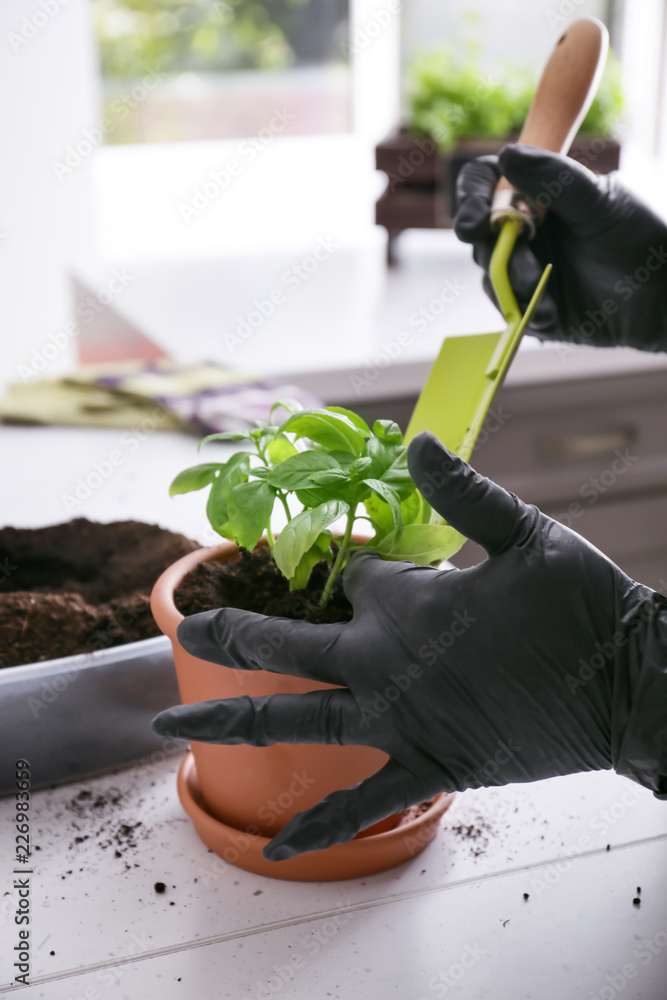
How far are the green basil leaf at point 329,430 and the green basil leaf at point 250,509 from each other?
1.8 inches

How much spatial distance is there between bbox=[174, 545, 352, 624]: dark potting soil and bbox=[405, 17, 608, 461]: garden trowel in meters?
0.12

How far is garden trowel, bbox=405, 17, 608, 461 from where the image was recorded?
1.76ft

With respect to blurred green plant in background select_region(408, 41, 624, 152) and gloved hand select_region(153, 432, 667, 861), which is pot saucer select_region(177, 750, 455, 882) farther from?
blurred green plant in background select_region(408, 41, 624, 152)

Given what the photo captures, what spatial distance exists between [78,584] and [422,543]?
0.34 meters

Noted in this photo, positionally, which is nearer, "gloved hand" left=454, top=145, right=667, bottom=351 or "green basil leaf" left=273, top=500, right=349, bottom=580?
"green basil leaf" left=273, top=500, right=349, bottom=580

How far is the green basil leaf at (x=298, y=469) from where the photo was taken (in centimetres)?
47

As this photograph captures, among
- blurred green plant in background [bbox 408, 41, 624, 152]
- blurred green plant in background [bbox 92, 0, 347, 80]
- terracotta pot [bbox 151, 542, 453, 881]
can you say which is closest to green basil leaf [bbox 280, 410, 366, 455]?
terracotta pot [bbox 151, 542, 453, 881]

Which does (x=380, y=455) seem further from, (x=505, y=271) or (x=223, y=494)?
(x=505, y=271)

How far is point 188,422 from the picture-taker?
1.17m

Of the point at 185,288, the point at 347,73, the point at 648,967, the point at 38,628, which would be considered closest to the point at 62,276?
the point at 185,288

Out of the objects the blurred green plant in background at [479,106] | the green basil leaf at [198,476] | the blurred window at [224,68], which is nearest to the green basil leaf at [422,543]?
the green basil leaf at [198,476]

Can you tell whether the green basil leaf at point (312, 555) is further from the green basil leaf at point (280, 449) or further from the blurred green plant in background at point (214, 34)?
the blurred green plant in background at point (214, 34)

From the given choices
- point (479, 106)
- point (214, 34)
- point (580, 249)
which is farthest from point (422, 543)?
point (214, 34)

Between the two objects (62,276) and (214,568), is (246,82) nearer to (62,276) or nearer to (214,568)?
(62,276)
